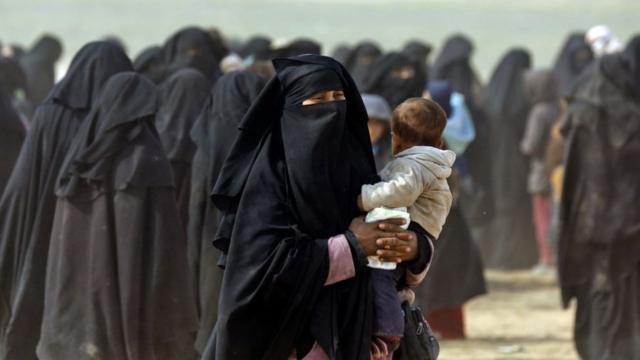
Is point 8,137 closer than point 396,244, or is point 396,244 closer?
point 396,244

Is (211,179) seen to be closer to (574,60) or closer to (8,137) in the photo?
(8,137)

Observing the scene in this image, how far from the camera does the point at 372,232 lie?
490 cm

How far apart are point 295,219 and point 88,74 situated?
3.00m

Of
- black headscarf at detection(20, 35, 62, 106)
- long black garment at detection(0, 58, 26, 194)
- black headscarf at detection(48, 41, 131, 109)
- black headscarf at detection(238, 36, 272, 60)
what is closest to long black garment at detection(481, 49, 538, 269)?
black headscarf at detection(238, 36, 272, 60)

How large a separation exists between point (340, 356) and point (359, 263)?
0.26 metres

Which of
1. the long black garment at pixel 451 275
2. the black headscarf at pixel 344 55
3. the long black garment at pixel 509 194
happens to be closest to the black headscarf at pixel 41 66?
the black headscarf at pixel 344 55

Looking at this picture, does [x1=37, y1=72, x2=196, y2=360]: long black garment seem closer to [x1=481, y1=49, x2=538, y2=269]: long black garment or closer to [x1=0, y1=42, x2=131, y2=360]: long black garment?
[x1=0, y1=42, x2=131, y2=360]: long black garment

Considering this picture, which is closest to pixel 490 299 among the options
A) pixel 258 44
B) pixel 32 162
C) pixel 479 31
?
pixel 258 44

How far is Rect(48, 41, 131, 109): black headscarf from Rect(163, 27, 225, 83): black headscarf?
1.79 m

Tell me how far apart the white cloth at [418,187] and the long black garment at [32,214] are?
106 inches

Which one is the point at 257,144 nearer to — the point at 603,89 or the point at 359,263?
the point at 359,263

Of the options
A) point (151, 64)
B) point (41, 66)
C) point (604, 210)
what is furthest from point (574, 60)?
point (604, 210)

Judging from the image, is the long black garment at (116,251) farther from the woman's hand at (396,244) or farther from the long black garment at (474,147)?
the long black garment at (474,147)

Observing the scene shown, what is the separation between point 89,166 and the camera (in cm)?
705
